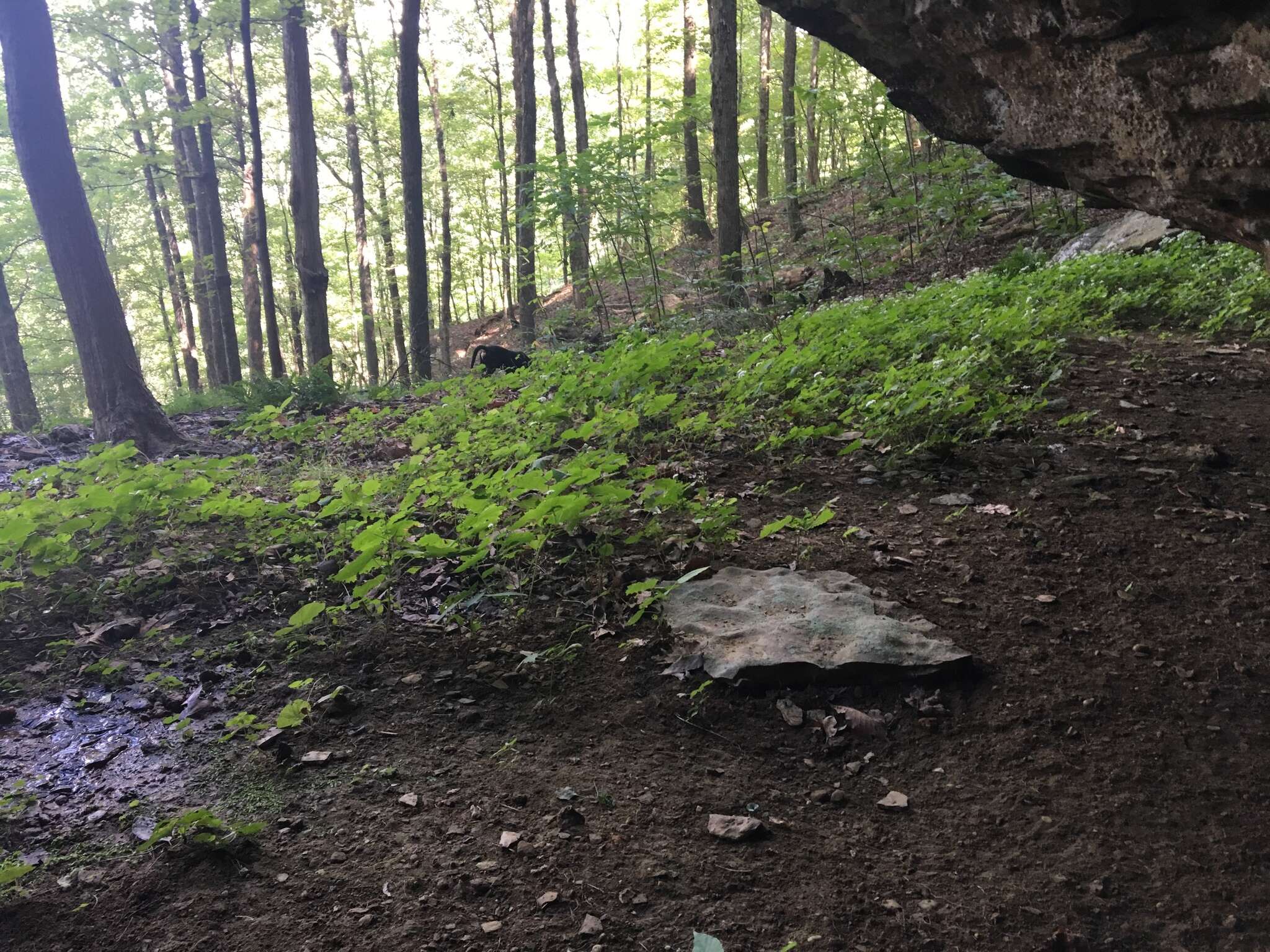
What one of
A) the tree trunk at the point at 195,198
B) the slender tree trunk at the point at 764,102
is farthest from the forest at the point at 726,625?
the slender tree trunk at the point at 764,102

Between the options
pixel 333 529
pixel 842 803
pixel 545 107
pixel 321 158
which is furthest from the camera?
pixel 545 107

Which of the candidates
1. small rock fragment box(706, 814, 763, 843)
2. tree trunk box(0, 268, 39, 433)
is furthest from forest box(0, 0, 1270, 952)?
tree trunk box(0, 268, 39, 433)

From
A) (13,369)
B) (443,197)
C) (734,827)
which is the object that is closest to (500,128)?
(443,197)

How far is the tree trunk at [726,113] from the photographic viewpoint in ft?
28.9

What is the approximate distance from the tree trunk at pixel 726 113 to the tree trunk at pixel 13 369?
1318 cm

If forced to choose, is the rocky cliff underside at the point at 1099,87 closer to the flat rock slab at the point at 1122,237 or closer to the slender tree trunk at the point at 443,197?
the flat rock slab at the point at 1122,237

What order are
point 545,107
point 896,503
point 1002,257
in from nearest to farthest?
point 896,503
point 1002,257
point 545,107

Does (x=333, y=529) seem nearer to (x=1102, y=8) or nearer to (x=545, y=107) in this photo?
(x=1102, y=8)

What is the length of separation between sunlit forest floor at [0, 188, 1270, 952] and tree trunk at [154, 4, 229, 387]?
1220 centimetres

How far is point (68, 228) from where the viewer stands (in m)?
6.79

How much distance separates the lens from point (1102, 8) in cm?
250

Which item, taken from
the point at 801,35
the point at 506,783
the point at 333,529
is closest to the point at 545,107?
the point at 801,35

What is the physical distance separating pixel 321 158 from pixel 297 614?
78.2 ft

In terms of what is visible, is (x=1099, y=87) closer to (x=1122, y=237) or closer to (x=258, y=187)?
(x=1122, y=237)
